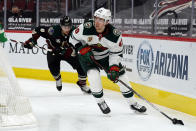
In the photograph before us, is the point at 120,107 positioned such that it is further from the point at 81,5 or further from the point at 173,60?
the point at 81,5

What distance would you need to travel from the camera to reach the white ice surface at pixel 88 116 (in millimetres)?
4215

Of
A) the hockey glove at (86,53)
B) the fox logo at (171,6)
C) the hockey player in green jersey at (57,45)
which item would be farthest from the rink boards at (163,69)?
the hockey glove at (86,53)

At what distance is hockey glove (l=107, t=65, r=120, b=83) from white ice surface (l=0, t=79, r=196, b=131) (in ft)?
1.40

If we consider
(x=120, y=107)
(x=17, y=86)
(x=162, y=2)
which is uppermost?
(x=162, y=2)

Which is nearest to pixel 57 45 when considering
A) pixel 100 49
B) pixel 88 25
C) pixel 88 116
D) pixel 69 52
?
pixel 69 52

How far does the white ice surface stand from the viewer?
4.21 metres

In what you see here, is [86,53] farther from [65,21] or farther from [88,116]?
[65,21]

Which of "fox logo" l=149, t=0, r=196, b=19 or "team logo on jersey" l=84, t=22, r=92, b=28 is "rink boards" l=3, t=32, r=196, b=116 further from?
"team logo on jersey" l=84, t=22, r=92, b=28

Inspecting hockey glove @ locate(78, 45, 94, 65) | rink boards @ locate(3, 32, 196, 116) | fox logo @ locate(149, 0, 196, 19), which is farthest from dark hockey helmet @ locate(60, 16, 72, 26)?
fox logo @ locate(149, 0, 196, 19)

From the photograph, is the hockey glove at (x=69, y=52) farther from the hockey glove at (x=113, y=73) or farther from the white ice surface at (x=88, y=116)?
the hockey glove at (x=113, y=73)

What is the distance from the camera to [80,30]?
15.7ft

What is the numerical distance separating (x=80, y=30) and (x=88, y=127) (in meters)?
1.11

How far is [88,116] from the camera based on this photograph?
189 inches

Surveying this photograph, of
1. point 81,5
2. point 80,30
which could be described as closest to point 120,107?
point 80,30
